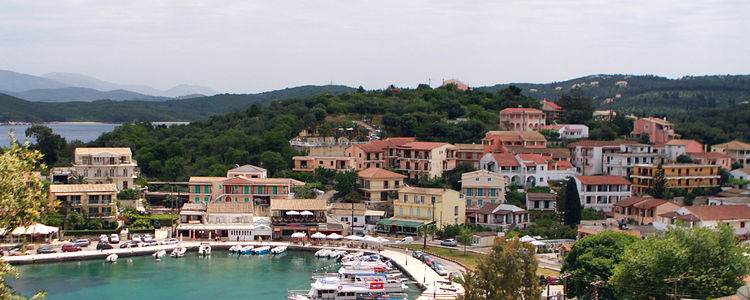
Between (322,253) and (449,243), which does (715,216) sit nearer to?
(449,243)

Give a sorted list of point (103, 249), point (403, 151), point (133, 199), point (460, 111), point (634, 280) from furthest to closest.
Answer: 1. point (460, 111)
2. point (403, 151)
3. point (133, 199)
4. point (103, 249)
5. point (634, 280)

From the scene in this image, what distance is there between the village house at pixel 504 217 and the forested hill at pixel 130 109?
93.9 metres

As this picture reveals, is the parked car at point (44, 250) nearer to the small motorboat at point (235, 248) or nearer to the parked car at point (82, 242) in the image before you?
the parked car at point (82, 242)

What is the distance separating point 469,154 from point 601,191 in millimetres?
9017

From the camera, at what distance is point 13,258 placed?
98.8ft

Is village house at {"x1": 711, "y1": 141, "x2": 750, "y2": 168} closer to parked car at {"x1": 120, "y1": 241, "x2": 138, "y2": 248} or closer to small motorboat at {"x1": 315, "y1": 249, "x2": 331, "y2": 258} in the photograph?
small motorboat at {"x1": 315, "y1": 249, "x2": 331, "y2": 258}

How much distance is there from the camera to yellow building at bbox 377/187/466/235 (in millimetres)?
35906

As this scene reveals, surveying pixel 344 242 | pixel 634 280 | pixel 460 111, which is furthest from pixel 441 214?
pixel 460 111

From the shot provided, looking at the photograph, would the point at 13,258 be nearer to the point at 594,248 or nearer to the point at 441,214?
the point at 441,214

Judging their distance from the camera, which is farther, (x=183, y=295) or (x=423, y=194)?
(x=423, y=194)

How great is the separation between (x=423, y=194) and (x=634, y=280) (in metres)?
16.4

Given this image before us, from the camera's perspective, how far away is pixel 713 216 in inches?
1302

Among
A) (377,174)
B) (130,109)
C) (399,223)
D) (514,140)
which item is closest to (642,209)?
(399,223)

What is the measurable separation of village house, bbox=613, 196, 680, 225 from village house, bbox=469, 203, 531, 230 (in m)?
5.26
